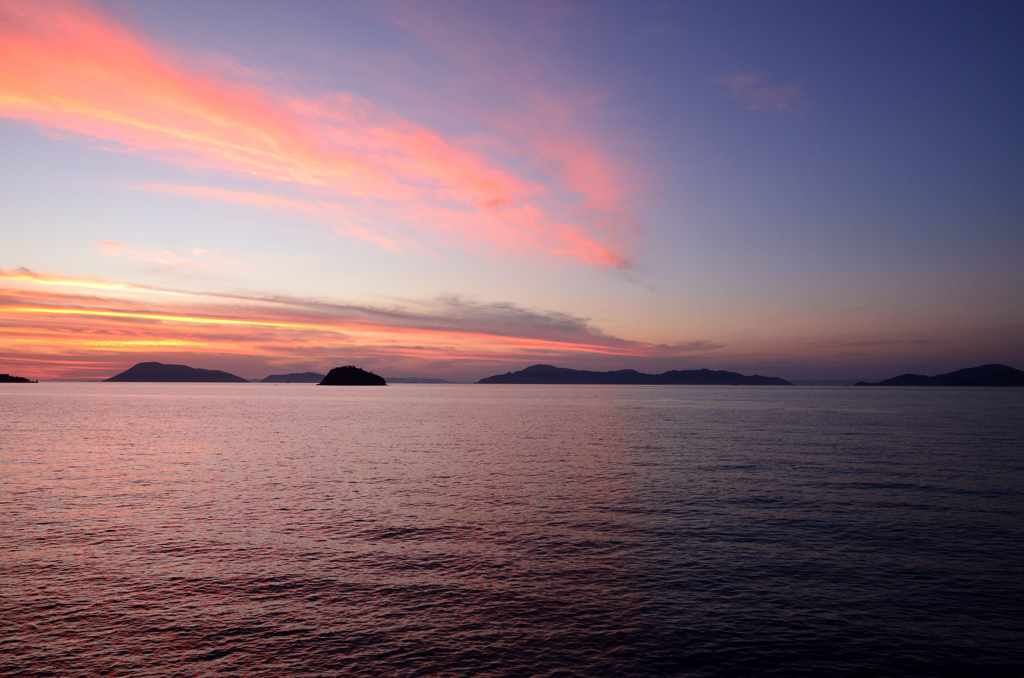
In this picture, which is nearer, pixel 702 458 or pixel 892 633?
pixel 892 633

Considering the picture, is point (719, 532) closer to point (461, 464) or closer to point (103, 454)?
point (461, 464)

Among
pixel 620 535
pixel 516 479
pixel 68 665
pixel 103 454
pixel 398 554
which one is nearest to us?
pixel 68 665

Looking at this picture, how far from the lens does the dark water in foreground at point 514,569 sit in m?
20.9

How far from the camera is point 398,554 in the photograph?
32.4 meters

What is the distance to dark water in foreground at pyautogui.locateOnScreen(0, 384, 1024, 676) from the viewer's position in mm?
20938

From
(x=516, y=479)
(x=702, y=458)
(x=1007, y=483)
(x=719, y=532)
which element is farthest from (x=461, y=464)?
(x=1007, y=483)

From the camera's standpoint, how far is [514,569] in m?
29.8

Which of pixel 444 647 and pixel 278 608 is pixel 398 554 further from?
pixel 444 647

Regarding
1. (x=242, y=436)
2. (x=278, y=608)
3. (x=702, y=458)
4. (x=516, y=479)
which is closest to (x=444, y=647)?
(x=278, y=608)

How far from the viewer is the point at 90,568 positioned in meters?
29.7

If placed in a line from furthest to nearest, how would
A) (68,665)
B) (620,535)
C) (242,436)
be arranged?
1. (242,436)
2. (620,535)
3. (68,665)

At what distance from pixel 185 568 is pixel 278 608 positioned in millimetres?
8718

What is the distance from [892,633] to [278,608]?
26.4m

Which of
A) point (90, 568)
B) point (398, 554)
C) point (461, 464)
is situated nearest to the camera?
point (90, 568)
